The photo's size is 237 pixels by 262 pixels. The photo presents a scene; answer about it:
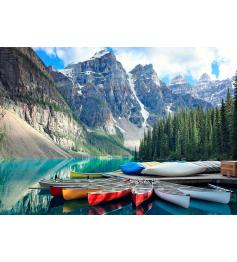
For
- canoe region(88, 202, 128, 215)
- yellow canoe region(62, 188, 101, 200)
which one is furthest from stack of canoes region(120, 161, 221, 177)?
canoe region(88, 202, 128, 215)

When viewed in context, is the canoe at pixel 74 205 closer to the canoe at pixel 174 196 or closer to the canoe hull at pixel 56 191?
the canoe hull at pixel 56 191

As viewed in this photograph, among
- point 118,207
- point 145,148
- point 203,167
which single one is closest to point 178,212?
point 118,207

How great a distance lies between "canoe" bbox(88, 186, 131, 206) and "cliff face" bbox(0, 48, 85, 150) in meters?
141

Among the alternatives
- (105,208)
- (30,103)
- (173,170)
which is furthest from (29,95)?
(105,208)

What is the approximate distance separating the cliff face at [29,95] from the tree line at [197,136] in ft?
299

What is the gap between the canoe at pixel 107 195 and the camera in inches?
637

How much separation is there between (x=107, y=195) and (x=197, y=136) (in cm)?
4586

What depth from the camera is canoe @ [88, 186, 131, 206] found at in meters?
16.2

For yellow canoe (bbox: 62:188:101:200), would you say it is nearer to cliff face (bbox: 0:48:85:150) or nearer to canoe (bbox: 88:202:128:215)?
canoe (bbox: 88:202:128:215)

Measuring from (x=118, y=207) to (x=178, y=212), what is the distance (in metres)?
3.18

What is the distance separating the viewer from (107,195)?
17.1m

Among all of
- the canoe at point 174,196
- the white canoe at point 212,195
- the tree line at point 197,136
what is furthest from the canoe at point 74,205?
the tree line at point 197,136

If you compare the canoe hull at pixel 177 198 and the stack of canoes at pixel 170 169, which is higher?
the stack of canoes at pixel 170 169
